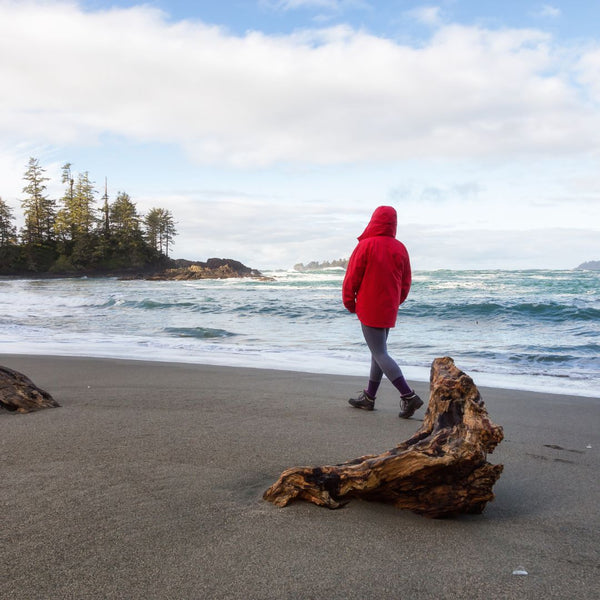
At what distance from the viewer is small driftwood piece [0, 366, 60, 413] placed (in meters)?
3.73

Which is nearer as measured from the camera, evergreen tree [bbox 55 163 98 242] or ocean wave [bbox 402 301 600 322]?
ocean wave [bbox 402 301 600 322]

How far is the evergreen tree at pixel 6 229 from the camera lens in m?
63.2

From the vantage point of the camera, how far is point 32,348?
28.5 feet

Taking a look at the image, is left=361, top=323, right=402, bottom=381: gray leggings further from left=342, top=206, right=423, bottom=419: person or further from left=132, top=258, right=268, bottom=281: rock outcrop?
left=132, top=258, right=268, bottom=281: rock outcrop

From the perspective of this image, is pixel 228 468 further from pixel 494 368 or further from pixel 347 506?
pixel 494 368

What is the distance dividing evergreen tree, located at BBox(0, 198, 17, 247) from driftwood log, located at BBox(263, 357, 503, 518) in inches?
2769

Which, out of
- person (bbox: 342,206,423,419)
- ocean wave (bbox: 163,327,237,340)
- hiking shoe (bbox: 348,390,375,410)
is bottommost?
ocean wave (bbox: 163,327,237,340)

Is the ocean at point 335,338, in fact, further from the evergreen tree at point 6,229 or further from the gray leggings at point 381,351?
the evergreen tree at point 6,229

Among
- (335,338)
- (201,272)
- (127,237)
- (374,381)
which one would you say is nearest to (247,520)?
(374,381)

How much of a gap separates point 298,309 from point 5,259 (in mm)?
53657

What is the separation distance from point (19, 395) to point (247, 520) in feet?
8.27

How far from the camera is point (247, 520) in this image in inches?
83.0

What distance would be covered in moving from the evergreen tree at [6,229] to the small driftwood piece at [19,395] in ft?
222

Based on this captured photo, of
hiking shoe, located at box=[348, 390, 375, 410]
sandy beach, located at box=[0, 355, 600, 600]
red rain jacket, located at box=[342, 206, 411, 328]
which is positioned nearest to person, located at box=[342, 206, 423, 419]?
red rain jacket, located at box=[342, 206, 411, 328]
